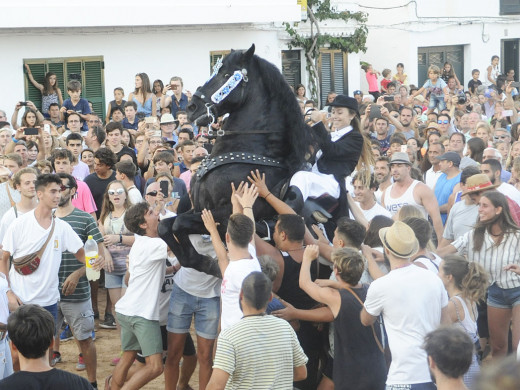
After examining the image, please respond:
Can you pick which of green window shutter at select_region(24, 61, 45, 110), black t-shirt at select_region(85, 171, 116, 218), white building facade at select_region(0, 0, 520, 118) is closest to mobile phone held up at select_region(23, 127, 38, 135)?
black t-shirt at select_region(85, 171, 116, 218)

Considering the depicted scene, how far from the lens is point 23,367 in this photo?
14.5ft

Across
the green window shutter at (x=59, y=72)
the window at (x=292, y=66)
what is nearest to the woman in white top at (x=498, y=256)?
the green window shutter at (x=59, y=72)

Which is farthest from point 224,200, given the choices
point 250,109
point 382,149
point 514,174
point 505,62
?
point 505,62

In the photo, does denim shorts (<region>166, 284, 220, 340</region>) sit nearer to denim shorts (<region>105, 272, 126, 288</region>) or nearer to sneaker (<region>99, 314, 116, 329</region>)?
denim shorts (<region>105, 272, 126, 288</region>)

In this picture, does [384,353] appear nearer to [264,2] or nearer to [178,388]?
[178,388]

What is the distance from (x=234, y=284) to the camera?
224 inches

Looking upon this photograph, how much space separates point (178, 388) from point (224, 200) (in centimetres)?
197

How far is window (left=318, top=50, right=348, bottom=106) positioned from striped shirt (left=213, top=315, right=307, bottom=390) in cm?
1999

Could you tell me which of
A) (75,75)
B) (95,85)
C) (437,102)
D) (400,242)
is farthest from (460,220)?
(437,102)

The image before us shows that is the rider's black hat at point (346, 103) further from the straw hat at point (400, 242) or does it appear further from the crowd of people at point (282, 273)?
the straw hat at point (400, 242)

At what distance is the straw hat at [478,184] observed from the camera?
796 centimetres

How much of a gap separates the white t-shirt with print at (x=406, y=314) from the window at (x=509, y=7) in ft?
86.8

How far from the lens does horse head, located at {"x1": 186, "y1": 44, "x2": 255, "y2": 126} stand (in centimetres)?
681

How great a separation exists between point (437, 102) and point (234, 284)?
16.2 meters
